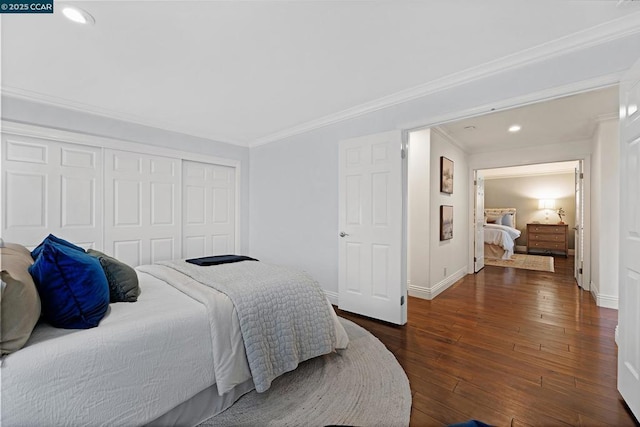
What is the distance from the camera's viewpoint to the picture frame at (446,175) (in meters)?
4.17

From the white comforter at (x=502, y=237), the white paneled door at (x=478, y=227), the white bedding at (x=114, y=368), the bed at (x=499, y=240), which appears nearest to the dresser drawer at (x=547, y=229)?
the bed at (x=499, y=240)

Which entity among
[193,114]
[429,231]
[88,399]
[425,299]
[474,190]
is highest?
[193,114]

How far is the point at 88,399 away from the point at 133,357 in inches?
7.4

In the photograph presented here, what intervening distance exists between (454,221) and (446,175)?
0.86 m

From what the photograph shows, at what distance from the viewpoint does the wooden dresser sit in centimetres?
718

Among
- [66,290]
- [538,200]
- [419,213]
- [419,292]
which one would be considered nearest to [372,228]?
[419,213]

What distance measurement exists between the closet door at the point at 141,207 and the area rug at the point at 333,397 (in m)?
2.62

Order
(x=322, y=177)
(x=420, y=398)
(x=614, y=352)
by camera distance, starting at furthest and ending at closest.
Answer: (x=322, y=177), (x=614, y=352), (x=420, y=398)

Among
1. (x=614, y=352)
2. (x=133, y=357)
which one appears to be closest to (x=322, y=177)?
(x=133, y=357)

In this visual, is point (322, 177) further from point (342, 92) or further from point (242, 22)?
point (242, 22)

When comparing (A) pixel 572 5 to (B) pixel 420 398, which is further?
(B) pixel 420 398

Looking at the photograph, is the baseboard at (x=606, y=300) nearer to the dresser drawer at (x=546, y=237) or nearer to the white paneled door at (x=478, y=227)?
the white paneled door at (x=478, y=227)

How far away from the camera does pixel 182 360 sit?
1385mm

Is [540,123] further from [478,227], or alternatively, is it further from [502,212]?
[502,212]
